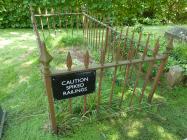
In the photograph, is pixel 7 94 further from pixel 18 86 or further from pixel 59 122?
pixel 59 122

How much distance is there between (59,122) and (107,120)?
80 cm

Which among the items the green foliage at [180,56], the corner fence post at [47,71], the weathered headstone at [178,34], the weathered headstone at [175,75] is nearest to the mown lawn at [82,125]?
the weathered headstone at [175,75]

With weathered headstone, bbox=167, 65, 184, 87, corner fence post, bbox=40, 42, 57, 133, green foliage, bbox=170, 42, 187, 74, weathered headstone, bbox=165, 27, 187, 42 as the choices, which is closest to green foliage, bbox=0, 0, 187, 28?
weathered headstone, bbox=165, 27, 187, 42

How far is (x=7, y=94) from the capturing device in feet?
12.9

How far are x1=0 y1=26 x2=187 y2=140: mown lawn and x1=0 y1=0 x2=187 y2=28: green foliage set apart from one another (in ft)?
14.5

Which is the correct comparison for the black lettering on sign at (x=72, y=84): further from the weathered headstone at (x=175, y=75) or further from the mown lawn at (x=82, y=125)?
the weathered headstone at (x=175, y=75)

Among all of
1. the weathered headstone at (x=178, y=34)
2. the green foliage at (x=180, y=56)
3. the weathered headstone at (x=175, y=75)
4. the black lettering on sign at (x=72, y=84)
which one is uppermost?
the black lettering on sign at (x=72, y=84)

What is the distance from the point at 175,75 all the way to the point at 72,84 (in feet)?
7.77

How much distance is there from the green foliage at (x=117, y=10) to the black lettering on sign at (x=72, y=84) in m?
5.70

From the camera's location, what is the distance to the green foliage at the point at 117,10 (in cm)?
831

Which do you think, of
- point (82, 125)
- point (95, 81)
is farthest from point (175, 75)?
point (82, 125)

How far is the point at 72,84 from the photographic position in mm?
2805

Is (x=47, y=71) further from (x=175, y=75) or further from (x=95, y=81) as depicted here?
(x=175, y=75)

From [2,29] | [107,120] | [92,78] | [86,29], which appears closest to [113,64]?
[92,78]
